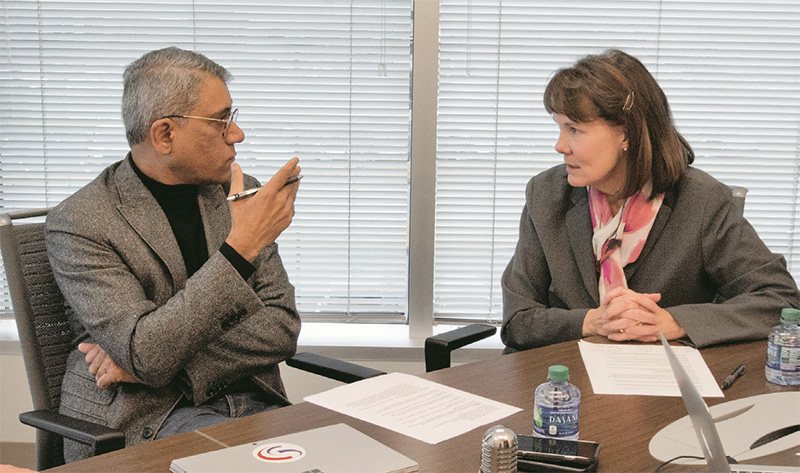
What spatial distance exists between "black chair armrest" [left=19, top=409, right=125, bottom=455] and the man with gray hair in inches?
8.5

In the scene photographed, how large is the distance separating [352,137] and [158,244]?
1199 millimetres

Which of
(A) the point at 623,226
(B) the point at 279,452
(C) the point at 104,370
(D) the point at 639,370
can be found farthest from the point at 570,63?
(B) the point at 279,452

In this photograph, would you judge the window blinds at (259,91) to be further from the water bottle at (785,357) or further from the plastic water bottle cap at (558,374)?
the plastic water bottle cap at (558,374)

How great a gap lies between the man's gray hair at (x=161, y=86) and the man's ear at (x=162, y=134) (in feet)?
0.06

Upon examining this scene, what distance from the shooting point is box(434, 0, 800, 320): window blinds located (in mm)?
2918

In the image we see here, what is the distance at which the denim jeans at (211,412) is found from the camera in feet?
5.90

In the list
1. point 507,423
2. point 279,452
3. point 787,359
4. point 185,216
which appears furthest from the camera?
point 185,216

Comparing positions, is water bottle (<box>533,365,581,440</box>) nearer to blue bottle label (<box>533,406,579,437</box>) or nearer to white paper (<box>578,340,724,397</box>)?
blue bottle label (<box>533,406,579,437</box>)

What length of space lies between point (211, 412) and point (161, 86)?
83cm

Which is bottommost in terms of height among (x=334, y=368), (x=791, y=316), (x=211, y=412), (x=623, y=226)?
(x=211, y=412)

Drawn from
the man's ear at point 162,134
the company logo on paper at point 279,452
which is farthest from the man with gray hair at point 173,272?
the company logo on paper at point 279,452

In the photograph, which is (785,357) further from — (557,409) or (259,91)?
(259,91)

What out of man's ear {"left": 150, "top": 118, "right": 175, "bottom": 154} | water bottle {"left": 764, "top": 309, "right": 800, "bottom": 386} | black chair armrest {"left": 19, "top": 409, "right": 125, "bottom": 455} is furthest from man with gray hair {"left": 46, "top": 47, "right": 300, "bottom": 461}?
water bottle {"left": 764, "top": 309, "right": 800, "bottom": 386}

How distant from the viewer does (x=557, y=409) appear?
4.28 ft
